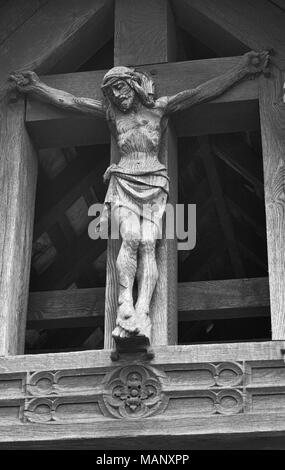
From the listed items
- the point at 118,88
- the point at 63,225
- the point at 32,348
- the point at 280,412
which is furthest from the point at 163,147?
the point at 32,348

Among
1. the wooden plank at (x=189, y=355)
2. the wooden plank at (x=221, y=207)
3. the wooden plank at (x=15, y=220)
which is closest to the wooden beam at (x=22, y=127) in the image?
the wooden plank at (x=15, y=220)

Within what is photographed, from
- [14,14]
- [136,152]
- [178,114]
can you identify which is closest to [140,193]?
[136,152]

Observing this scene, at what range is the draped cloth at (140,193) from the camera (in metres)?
8.37

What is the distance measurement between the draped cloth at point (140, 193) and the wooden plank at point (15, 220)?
22.9 inches

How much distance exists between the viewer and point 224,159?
10836 mm

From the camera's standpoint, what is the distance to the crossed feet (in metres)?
7.81

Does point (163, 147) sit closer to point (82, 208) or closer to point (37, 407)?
point (37, 407)

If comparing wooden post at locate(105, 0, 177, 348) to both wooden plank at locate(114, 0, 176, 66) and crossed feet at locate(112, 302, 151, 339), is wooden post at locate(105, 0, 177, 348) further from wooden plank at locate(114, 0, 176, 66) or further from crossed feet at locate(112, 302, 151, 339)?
crossed feet at locate(112, 302, 151, 339)

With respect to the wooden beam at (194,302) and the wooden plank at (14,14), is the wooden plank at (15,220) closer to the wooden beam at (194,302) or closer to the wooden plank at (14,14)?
the wooden plank at (14,14)

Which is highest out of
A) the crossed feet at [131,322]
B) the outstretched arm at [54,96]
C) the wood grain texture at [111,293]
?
the outstretched arm at [54,96]

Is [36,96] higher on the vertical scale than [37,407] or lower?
higher

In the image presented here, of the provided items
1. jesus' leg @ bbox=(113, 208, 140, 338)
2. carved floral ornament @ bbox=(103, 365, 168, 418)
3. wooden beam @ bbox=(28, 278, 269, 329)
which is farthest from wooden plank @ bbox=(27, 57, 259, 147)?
carved floral ornament @ bbox=(103, 365, 168, 418)

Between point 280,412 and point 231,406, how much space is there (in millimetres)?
277

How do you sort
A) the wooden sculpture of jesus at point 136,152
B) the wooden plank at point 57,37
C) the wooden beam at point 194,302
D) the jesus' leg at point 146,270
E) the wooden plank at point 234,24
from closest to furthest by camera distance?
1. the jesus' leg at point 146,270
2. the wooden sculpture of jesus at point 136,152
3. the wooden plank at point 234,24
4. the wooden plank at point 57,37
5. the wooden beam at point 194,302
